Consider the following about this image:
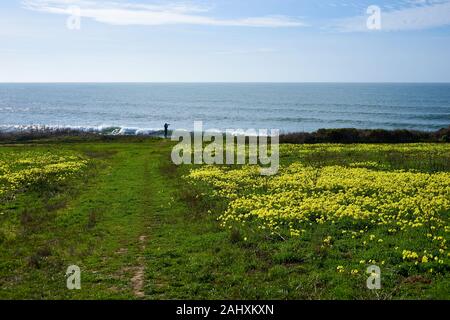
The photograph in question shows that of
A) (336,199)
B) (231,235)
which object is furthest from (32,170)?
(336,199)

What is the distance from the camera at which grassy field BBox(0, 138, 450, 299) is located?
547 inches

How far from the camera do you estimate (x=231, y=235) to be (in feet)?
61.3

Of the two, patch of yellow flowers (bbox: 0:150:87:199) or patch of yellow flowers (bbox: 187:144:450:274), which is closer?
patch of yellow flowers (bbox: 187:144:450:274)

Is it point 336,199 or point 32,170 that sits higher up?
point 336,199

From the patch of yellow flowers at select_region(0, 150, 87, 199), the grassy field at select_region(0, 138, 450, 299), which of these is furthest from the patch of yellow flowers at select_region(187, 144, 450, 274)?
the patch of yellow flowers at select_region(0, 150, 87, 199)

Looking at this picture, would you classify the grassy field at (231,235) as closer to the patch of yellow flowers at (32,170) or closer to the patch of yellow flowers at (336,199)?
the patch of yellow flowers at (336,199)

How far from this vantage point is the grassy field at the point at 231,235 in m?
13.9

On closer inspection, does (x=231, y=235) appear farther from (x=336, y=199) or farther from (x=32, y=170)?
(x=32, y=170)

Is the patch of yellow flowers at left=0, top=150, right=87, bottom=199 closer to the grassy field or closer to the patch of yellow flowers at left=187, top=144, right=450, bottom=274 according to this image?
the grassy field

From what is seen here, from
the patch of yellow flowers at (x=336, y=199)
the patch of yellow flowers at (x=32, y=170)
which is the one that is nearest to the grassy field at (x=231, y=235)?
the patch of yellow flowers at (x=336, y=199)

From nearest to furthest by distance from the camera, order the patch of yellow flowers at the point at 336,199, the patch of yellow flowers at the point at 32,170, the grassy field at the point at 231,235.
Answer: the grassy field at the point at 231,235, the patch of yellow flowers at the point at 336,199, the patch of yellow flowers at the point at 32,170

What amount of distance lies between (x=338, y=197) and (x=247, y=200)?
4.92m
